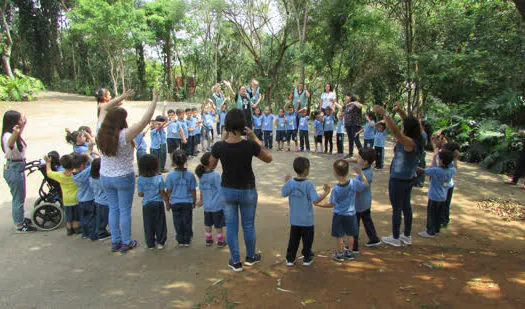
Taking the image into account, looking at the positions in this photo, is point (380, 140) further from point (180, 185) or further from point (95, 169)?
point (95, 169)

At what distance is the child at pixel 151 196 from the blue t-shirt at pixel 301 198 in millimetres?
1768

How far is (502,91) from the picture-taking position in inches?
421

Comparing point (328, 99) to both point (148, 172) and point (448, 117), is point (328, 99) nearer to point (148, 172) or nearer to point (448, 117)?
point (448, 117)

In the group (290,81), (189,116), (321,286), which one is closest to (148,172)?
(321,286)

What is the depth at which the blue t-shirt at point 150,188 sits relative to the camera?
15.1 ft

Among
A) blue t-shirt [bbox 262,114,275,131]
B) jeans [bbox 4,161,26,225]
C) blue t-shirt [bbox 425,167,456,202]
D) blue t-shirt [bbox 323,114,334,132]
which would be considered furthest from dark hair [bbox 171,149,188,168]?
blue t-shirt [bbox 262,114,275,131]

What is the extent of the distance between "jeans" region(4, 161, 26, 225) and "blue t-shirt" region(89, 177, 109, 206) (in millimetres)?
1200

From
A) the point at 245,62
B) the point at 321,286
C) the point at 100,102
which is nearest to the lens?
the point at 321,286

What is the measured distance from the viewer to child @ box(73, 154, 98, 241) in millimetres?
4938

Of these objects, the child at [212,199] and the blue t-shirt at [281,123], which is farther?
the blue t-shirt at [281,123]

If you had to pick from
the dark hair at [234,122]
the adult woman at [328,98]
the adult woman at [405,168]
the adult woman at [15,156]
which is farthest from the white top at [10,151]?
the adult woman at [328,98]

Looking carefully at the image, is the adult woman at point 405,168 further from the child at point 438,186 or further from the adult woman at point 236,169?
the adult woman at point 236,169

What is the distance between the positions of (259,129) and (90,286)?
327 inches

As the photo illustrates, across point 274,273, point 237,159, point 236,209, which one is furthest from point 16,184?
point 274,273
